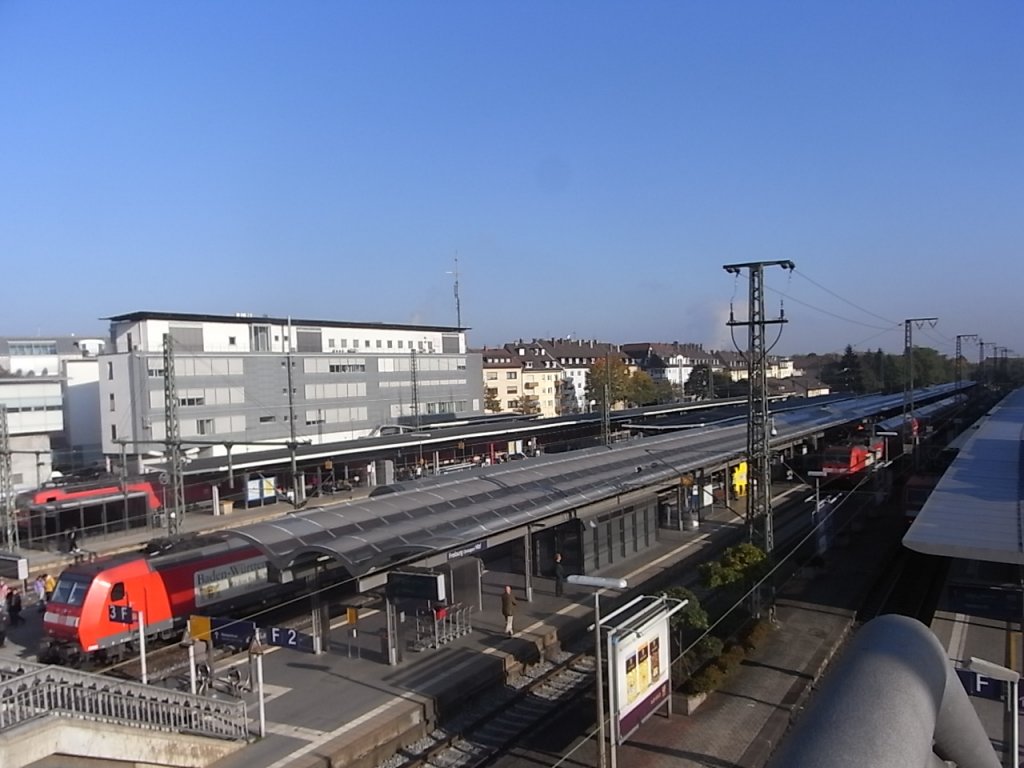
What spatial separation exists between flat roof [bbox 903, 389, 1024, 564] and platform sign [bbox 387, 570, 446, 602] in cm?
908

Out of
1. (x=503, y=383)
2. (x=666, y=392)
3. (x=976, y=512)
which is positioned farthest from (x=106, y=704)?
(x=666, y=392)

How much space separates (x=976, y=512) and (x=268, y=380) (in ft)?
131

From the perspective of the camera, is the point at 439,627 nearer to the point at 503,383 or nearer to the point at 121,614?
the point at 121,614

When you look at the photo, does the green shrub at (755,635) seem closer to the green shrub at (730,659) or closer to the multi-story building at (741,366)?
the green shrub at (730,659)

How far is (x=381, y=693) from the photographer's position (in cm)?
1462

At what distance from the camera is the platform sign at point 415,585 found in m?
15.6

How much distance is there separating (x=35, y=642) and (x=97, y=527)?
1170 centimetres

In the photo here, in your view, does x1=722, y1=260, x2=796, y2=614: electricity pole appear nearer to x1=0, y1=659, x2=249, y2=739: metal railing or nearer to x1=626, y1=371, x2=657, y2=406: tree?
x1=0, y1=659, x2=249, y2=739: metal railing

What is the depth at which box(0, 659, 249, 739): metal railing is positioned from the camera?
9.93m

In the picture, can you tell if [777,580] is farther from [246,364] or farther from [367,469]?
[246,364]

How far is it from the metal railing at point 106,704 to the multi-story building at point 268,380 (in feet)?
75.8

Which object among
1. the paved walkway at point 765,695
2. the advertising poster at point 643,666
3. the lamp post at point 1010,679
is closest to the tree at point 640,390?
the paved walkway at point 765,695

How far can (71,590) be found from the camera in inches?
682

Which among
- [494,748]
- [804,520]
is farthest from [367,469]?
[494,748]
